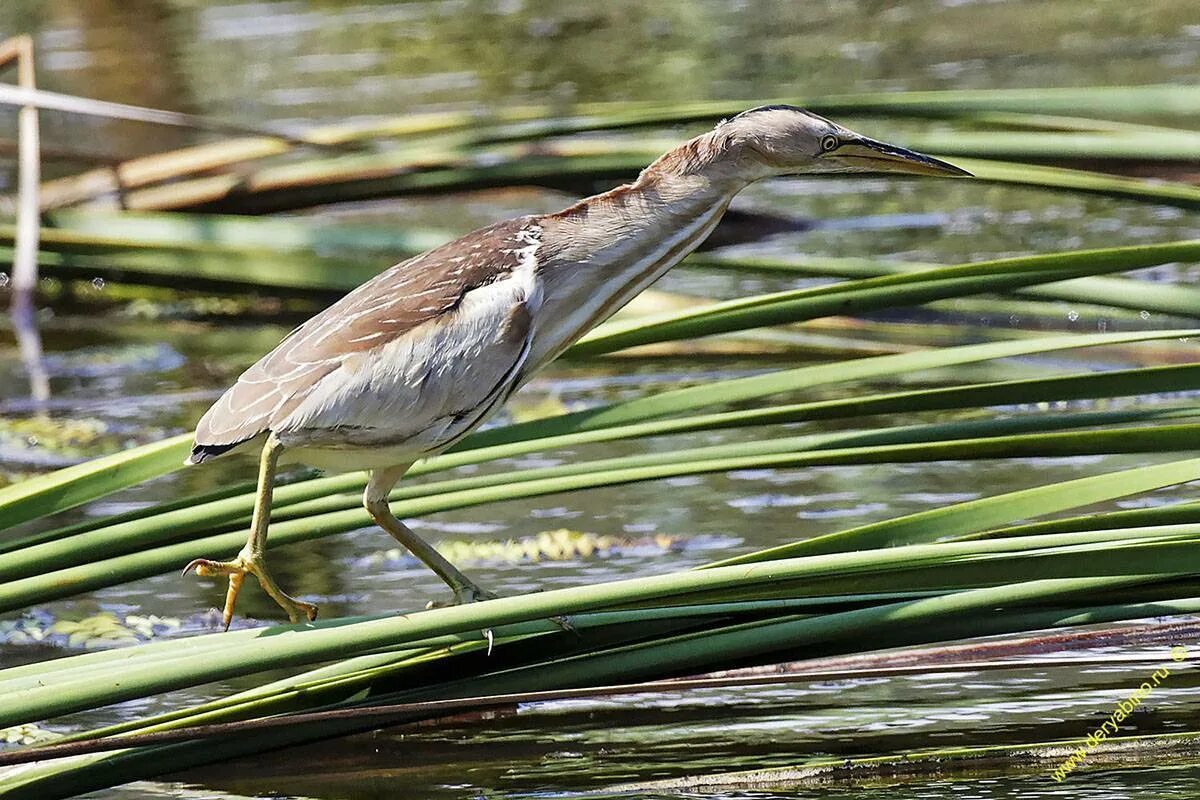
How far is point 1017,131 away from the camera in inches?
151

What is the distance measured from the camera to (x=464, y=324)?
239 cm

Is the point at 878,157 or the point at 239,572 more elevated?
the point at 878,157

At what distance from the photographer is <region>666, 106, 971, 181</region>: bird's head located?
246 centimetres

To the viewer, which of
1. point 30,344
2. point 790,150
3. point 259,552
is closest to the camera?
point 259,552

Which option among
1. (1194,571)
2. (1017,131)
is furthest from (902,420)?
(1194,571)

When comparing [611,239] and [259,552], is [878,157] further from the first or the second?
[259,552]

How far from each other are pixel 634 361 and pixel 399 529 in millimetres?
1884

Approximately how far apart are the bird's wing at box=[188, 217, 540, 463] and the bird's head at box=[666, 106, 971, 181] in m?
0.28

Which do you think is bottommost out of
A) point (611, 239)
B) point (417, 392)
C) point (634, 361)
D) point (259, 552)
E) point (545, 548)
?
point (545, 548)

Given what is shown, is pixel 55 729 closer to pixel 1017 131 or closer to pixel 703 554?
pixel 703 554

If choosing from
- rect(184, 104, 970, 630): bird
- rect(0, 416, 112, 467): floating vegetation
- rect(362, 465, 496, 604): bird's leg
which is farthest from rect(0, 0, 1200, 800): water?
rect(184, 104, 970, 630): bird

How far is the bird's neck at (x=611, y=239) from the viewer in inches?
99.1

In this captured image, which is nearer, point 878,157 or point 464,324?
point 464,324

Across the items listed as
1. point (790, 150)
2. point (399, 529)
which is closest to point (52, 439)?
point (399, 529)
